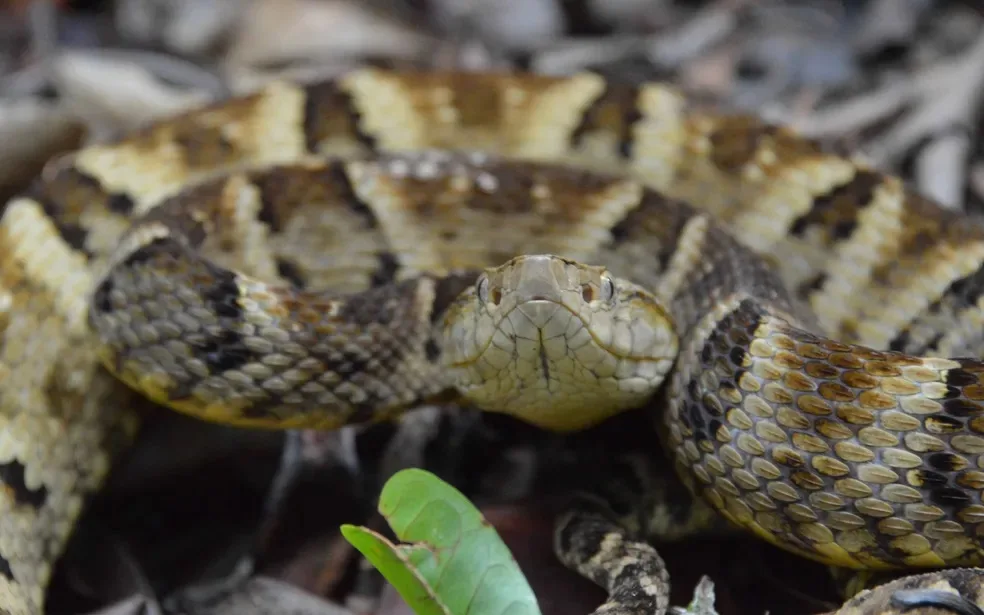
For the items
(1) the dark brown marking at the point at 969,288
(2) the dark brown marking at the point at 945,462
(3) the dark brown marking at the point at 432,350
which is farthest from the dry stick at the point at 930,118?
(3) the dark brown marking at the point at 432,350

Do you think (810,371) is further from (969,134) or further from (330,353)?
(969,134)

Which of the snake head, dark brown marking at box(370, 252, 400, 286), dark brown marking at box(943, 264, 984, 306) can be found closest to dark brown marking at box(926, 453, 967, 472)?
the snake head

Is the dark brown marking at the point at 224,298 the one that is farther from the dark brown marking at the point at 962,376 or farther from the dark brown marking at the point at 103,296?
the dark brown marking at the point at 962,376

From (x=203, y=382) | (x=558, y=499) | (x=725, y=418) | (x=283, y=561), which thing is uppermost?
Answer: (x=725, y=418)

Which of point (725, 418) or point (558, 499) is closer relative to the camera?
point (725, 418)

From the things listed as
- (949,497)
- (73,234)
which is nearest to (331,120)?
(73,234)

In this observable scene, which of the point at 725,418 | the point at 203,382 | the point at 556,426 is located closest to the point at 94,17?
the point at 203,382
